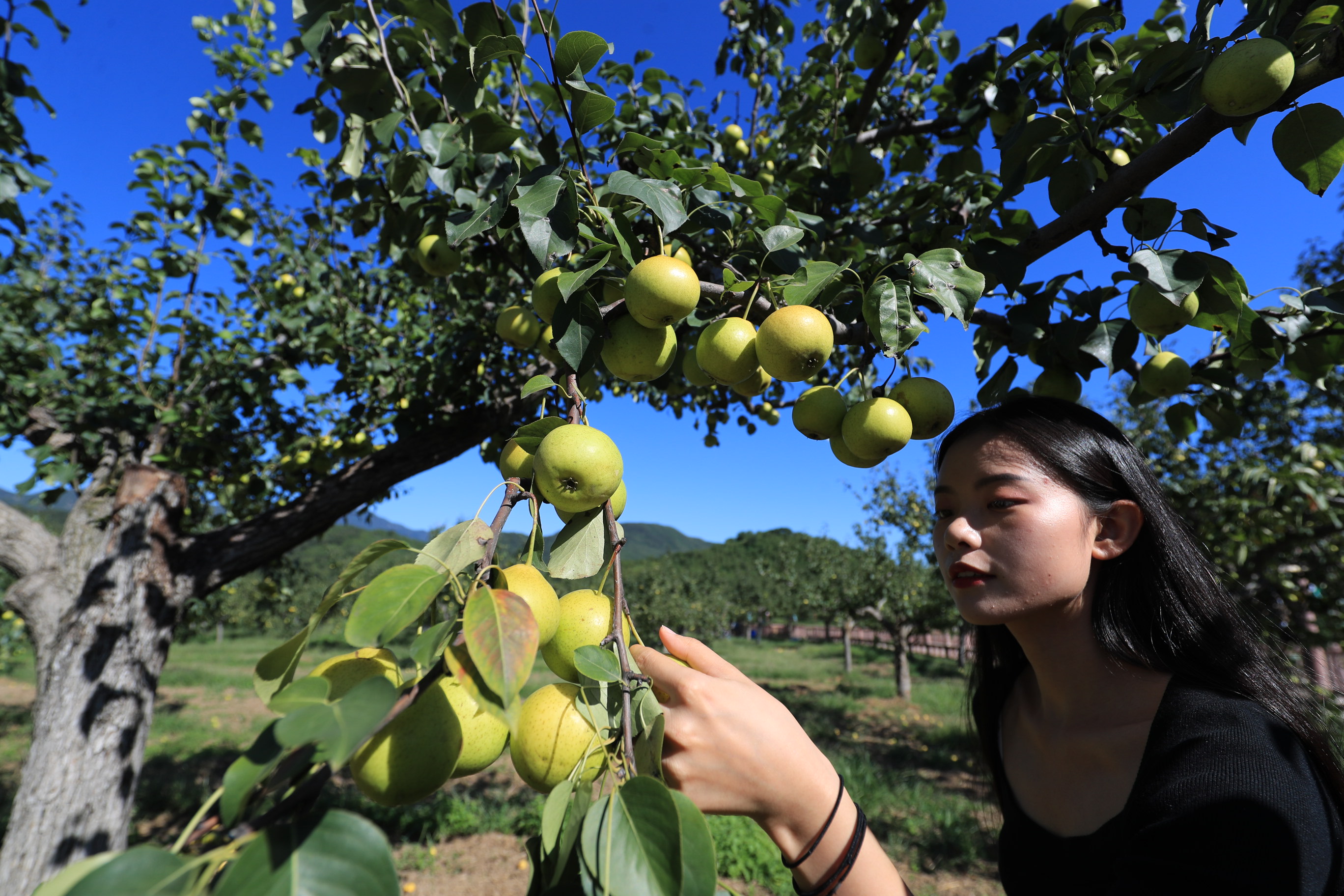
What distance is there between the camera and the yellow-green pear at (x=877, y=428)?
1.24 meters

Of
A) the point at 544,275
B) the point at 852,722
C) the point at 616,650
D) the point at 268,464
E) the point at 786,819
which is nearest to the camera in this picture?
the point at 616,650

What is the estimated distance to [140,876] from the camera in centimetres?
46

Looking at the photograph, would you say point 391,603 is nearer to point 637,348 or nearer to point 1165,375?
→ point 637,348

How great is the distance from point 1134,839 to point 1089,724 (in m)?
0.48

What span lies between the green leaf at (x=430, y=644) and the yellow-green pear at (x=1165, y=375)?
2.07m

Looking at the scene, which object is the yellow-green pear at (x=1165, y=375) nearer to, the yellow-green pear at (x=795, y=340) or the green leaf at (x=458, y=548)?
the yellow-green pear at (x=795, y=340)

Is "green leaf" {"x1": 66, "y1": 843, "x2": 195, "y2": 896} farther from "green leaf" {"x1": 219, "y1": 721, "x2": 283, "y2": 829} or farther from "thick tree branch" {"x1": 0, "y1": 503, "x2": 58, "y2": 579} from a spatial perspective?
"thick tree branch" {"x1": 0, "y1": 503, "x2": 58, "y2": 579}

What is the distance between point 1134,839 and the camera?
108cm

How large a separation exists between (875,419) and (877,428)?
20mm

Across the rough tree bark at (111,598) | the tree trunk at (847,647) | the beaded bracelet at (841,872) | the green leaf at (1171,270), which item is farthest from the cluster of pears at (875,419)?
the tree trunk at (847,647)

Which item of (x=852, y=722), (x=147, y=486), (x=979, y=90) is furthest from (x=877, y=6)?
(x=852, y=722)

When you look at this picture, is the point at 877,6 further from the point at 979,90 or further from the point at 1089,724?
the point at 1089,724

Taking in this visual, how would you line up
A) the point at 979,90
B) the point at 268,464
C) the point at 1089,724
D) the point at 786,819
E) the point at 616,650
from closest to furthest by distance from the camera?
the point at 616,650 → the point at 786,819 → the point at 1089,724 → the point at 979,90 → the point at 268,464

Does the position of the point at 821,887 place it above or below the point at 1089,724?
below
